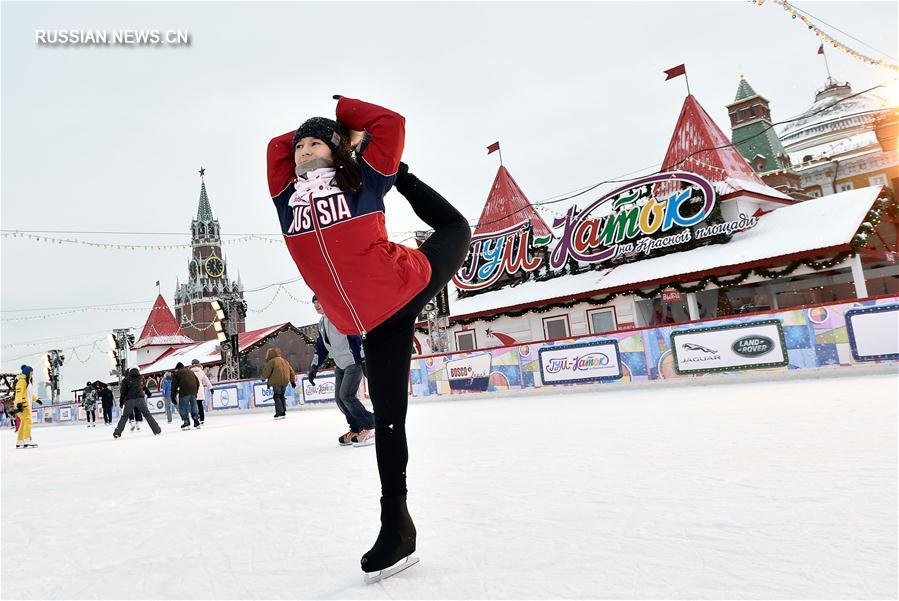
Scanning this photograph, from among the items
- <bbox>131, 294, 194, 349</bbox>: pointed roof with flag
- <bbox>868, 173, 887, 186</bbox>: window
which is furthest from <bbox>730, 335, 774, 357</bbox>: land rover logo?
<bbox>131, 294, 194, 349</bbox>: pointed roof with flag

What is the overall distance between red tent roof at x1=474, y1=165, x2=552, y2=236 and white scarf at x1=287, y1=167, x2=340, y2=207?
22855mm

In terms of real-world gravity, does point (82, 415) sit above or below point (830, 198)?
below

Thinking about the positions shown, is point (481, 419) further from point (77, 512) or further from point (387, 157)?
point (387, 157)

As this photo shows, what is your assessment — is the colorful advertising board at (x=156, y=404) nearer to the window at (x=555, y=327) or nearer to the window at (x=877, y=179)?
the window at (x=555, y=327)

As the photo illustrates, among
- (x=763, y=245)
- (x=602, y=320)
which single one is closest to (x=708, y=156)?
(x=763, y=245)

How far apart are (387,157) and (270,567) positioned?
1356mm

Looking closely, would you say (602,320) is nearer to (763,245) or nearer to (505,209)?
(763,245)

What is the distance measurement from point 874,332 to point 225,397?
18.4 meters

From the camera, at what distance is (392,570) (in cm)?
169

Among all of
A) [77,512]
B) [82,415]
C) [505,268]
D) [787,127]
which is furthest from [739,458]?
[787,127]

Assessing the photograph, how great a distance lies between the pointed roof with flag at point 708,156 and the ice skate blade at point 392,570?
682 inches

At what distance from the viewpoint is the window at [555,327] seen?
61.4 ft

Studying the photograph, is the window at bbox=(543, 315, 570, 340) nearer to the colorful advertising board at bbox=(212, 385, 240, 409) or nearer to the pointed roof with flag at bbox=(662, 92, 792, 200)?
the pointed roof with flag at bbox=(662, 92, 792, 200)

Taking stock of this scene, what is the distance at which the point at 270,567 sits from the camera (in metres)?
1.85
